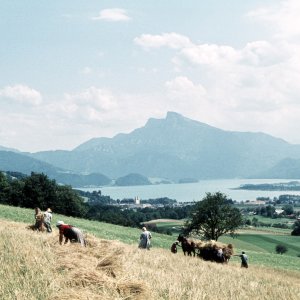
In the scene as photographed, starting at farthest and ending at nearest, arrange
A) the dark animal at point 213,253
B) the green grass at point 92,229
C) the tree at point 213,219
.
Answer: the tree at point 213,219, the green grass at point 92,229, the dark animal at point 213,253

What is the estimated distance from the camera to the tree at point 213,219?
65438 mm

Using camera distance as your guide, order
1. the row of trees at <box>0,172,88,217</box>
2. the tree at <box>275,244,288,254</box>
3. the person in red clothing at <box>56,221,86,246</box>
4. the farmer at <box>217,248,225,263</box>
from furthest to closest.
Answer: the row of trees at <box>0,172,88,217</box> < the tree at <box>275,244,288,254</box> < the farmer at <box>217,248,225,263</box> < the person in red clothing at <box>56,221,86,246</box>

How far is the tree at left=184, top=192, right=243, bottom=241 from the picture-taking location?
6544 cm

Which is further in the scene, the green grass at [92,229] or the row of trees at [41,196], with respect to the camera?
the row of trees at [41,196]

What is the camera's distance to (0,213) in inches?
1751

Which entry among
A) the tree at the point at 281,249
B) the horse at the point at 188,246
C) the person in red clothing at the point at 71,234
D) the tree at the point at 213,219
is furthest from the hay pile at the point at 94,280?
the tree at the point at 281,249

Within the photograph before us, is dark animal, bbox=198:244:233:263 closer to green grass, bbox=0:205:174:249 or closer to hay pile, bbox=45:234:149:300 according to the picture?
green grass, bbox=0:205:174:249

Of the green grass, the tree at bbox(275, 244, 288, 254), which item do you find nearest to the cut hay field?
the green grass

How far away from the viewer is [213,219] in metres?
65.6

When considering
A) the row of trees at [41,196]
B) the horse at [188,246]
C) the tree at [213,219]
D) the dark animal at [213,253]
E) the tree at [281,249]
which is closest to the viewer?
the dark animal at [213,253]

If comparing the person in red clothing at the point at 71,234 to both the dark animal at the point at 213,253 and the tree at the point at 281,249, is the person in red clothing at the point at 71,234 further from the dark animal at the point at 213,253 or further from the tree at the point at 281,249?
the tree at the point at 281,249

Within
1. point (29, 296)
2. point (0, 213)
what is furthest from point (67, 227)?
point (0, 213)

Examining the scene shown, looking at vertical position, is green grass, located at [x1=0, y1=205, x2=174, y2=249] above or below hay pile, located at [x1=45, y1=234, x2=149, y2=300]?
below

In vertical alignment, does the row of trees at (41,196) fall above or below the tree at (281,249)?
above
